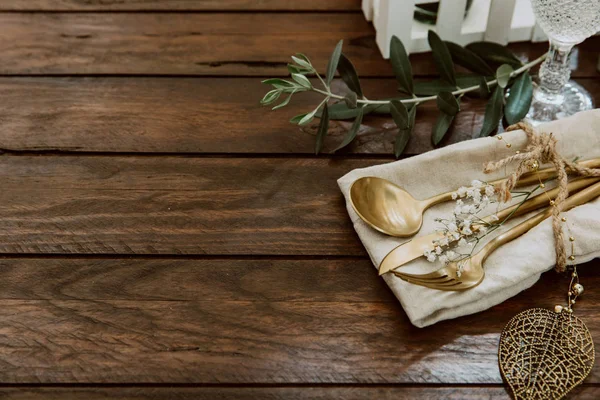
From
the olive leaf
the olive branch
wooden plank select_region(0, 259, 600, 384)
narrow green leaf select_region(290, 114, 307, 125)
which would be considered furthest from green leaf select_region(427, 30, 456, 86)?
wooden plank select_region(0, 259, 600, 384)

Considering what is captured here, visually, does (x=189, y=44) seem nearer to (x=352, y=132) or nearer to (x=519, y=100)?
(x=352, y=132)

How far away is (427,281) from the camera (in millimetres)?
708

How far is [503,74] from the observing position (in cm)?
94

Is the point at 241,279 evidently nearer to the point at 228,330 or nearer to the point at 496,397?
the point at 228,330

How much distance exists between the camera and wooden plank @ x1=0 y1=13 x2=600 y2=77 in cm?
105

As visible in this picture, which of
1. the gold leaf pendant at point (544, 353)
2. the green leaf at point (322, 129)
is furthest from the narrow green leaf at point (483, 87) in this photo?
the gold leaf pendant at point (544, 353)

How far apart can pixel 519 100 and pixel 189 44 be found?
51cm

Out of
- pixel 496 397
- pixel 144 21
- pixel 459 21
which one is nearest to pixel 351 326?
pixel 496 397

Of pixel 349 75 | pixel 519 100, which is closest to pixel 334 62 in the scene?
pixel 349 75

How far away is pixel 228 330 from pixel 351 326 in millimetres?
126

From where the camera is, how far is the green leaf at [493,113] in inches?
35.6

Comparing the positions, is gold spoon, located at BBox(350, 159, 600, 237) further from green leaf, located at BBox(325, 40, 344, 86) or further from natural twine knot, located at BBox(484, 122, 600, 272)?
green leaf, located at BBox(325, 40, 344, 86)

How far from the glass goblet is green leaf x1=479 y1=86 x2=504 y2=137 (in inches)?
2.1

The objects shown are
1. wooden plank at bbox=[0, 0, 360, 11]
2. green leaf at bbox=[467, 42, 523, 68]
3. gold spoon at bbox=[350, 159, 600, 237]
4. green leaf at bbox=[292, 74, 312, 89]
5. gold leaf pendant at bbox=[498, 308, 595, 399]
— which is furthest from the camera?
wooden plank at bbox=[0, 0, 360, 11]
